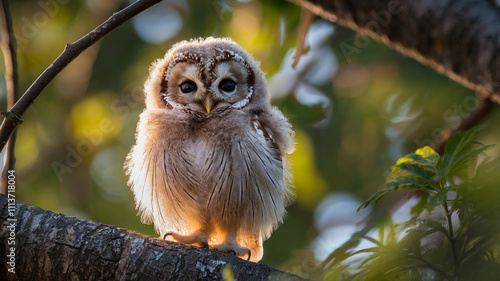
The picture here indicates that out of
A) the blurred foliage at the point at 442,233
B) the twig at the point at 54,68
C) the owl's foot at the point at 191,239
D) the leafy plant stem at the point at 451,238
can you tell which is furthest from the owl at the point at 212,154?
the leafy plant stem at the point at 451,238

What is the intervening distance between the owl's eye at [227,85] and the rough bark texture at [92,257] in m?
1.59

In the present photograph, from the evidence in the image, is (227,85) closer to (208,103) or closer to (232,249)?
(208,103)

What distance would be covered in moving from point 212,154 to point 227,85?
648mm

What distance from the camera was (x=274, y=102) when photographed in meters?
4.92

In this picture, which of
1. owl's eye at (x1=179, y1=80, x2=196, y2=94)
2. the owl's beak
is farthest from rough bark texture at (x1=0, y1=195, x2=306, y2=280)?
owl's eye at (x1=179, y1=80, x2=196, y2=94)

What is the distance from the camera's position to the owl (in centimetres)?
318

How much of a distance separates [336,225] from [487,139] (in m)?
1.51

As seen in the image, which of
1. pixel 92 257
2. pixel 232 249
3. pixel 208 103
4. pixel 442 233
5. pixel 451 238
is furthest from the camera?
pixel 208 103

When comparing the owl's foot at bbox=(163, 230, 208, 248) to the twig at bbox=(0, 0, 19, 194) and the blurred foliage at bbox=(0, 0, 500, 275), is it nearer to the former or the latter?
the twig at bbox=(0, 0, 19, 194)

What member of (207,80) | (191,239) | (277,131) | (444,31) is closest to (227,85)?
(207,80)

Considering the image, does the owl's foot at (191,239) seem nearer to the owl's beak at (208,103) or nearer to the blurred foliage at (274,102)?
the owl's beak at (208,103)

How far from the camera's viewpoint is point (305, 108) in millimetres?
4773

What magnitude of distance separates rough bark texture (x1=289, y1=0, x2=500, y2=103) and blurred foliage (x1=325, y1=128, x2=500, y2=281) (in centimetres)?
27

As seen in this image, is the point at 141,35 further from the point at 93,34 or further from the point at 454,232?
the point at 454,232
